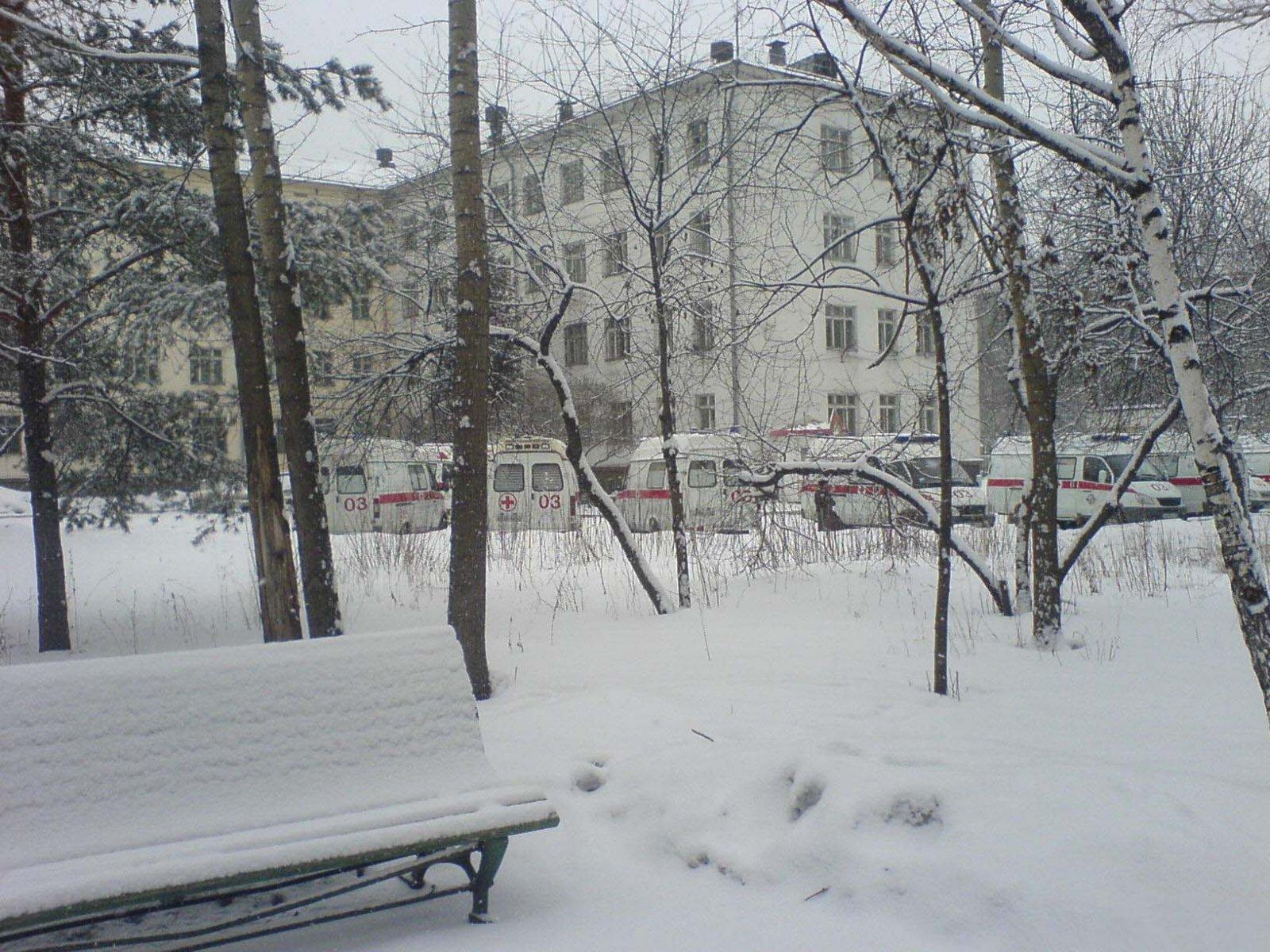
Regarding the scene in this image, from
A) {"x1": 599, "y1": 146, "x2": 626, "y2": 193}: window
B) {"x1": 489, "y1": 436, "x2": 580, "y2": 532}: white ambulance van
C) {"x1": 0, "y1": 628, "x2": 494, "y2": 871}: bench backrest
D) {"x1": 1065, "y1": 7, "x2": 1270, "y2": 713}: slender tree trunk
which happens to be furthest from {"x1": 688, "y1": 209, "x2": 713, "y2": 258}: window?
{"x1": 489, "y1": 436, "x2": 580, "y2": 532}: white ambulance van

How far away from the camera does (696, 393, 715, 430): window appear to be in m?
12.1

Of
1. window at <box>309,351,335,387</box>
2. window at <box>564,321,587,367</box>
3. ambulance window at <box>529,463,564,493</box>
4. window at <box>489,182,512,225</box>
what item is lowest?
ambulance window at <box>529,463,564,493</box>

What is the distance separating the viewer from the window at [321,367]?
9195mm

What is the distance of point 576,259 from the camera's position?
10.8 metres

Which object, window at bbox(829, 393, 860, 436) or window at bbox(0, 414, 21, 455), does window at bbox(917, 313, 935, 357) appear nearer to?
window at bbox(829, 393, 860, 436)

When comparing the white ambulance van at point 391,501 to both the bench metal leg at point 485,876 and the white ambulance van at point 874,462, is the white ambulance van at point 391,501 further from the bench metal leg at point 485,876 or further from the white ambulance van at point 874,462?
the bench metal leg at point 485,876

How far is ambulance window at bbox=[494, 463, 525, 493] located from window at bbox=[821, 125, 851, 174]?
1257cm

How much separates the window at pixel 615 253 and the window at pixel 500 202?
3.44 feet

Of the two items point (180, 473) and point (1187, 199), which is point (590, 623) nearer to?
point (180, 473)

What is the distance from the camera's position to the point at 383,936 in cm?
340

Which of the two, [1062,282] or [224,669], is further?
[1062,282]

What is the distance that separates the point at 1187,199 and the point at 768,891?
866cm

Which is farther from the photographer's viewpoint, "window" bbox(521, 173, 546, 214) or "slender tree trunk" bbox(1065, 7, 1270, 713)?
"window" bbox(521, 173, 546, 214)

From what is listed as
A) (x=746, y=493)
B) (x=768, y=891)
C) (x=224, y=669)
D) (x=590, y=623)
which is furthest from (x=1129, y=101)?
(x=590, y=623)
